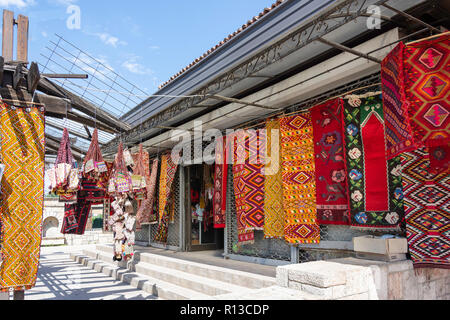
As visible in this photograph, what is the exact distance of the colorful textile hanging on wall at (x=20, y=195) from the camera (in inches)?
128

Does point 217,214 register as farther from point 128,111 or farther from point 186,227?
point 128,111

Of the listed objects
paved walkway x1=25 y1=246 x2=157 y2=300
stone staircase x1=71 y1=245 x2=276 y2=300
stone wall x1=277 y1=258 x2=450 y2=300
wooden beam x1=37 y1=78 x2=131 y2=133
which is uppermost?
wooden beam x1=37 y1=78 x2=131 y2=133

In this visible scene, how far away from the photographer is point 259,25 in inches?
187

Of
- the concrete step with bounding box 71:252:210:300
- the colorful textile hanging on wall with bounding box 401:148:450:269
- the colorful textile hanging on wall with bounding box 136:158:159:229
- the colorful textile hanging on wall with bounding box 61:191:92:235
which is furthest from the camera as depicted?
Answer: the colorful textile hanging on wall with bounding box 136:158:159:229

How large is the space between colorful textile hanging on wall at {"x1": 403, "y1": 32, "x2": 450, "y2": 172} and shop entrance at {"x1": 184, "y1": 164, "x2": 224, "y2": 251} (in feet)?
18.6

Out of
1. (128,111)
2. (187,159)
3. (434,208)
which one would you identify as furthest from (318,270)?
(128,111)

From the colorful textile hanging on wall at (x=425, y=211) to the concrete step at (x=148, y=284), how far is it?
8.26 feet

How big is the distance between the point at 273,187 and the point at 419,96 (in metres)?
2.63

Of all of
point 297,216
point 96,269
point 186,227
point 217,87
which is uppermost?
point 217,87

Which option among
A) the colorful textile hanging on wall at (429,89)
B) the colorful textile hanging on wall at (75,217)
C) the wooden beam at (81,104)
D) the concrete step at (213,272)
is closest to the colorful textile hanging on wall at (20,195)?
the wooden beam at (81,104)

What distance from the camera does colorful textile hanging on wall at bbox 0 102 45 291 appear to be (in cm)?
324

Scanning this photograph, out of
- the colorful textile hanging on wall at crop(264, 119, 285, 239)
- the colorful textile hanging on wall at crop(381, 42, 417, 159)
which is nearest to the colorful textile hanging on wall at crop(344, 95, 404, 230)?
the colorful textile hanging on wall at crop(381, 42, 417, 159)

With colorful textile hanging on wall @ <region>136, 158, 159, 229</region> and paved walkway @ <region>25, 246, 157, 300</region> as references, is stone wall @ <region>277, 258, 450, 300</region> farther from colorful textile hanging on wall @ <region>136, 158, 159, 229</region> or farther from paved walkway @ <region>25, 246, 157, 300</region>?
colorful textile hanging on wall @ <region>136, 158, 159, 229</region>

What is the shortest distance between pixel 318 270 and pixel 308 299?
30 centimetres
